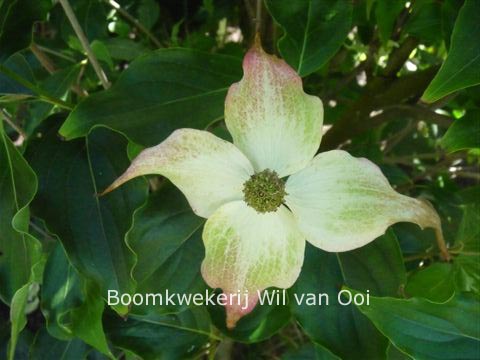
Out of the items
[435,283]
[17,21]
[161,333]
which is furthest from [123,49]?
[435,283]

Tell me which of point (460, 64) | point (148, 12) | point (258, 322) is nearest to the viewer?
point (460, 64)

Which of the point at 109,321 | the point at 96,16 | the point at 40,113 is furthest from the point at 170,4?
the point at 109,321

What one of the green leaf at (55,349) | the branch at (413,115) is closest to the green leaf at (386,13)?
the branch at (413,115)

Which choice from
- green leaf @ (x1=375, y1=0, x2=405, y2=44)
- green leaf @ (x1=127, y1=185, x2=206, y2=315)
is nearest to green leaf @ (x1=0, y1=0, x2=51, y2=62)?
green leaf @ (x1=127, y1=185, x2=206, y2=315)

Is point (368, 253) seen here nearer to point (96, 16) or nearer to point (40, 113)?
point (40, 113)

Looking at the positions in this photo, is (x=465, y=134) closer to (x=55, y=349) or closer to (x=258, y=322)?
(x=258, y=322)
